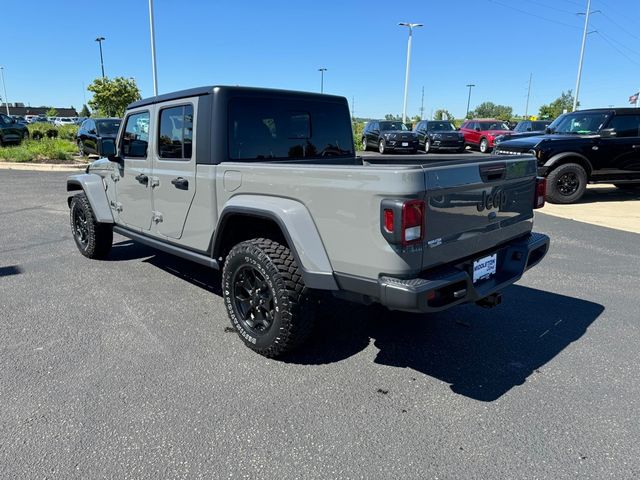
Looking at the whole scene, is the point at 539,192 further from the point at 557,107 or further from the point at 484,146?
the point at 557,107

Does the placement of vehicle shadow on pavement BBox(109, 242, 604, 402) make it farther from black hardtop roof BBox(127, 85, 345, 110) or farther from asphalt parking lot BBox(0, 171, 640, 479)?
black hardtop roof BBox(127, 85, 345, 110)

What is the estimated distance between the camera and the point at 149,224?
4402 millimetres

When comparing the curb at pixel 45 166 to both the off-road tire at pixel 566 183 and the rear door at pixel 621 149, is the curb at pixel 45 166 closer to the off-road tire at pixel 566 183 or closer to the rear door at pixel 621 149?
the off-road tire at pixel 566 183

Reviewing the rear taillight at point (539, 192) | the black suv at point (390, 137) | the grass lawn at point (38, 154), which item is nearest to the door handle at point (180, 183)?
the rear taillight at point (539, 192)

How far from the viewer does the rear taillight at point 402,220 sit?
2381 mm

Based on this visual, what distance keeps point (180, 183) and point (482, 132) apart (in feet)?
70.5

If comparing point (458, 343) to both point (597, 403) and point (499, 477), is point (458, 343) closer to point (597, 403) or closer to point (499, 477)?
point (597, 403)

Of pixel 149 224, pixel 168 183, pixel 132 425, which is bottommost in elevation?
pixel 132 425

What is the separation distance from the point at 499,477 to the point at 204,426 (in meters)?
1.54

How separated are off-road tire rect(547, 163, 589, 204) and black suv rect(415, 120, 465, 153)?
12.2 meters

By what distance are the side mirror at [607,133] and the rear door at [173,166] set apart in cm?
916

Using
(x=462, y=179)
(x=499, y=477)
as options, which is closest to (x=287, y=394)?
(x=499, y=477)

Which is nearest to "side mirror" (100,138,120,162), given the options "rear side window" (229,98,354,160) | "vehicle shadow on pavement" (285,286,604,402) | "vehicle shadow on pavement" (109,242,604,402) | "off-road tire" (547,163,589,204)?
"vehicle shadow on pavement" (109,242,604,402)

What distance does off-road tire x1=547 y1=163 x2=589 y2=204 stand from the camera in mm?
9695
